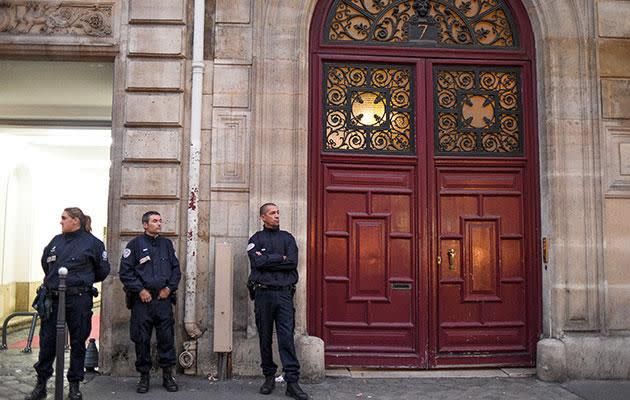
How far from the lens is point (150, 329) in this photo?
682 cm

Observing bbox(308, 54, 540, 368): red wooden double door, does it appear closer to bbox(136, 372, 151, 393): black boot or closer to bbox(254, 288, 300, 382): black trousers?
bbox(254, 288, 300, 382): black trousers

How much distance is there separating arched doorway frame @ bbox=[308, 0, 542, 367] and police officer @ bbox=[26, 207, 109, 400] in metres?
2.77

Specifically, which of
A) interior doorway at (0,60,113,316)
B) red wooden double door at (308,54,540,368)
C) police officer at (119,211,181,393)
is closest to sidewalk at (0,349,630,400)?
police officer at (119,211,181,393)

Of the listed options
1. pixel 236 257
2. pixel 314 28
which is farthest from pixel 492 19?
pixel 236 257

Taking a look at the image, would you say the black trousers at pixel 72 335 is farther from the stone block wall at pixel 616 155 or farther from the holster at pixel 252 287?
the stone block wall at pixel 616 155

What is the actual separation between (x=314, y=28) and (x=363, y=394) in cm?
476

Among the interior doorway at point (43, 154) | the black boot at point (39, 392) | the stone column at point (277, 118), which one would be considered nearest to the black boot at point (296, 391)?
the stone column at point (277, 118)

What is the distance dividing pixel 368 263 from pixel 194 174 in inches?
99.6

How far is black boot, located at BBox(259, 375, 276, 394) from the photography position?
22.3ft

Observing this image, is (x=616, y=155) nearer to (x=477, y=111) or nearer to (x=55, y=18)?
(x=477, y=111)

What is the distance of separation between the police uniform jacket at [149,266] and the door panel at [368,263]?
209 cm

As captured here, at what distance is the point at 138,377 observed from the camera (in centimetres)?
745

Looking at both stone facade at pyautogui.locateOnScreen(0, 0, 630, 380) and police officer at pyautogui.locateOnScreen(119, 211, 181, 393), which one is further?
stone facade at pyautogui.locateOnScreen(0, 0, 630, 380)

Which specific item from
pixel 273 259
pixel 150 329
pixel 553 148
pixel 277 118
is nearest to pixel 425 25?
pixel 553 148
